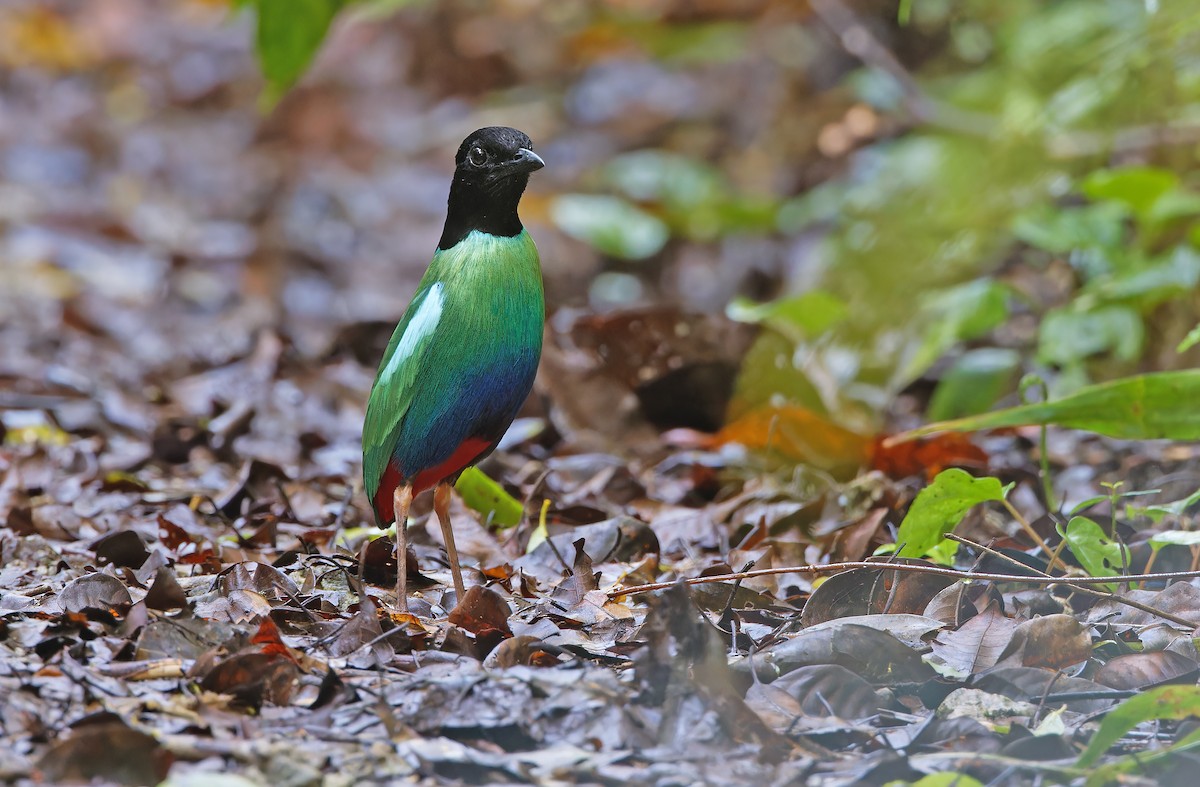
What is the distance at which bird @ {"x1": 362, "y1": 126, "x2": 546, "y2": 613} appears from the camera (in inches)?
136

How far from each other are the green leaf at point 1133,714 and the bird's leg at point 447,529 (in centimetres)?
153

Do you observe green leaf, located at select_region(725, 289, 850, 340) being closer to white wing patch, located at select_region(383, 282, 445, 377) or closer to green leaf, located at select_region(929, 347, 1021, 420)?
green leaf, located at select_region(929, 347, 1021, 420)

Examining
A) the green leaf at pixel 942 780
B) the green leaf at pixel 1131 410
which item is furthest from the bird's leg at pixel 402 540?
the green leaf at pixel 1131 410

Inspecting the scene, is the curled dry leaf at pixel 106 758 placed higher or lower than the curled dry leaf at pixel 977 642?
higher

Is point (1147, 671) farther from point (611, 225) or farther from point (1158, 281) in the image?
point (611, 225)

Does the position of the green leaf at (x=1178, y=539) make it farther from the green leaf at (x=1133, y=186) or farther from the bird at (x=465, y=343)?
the green leaf at (x=1133, y=186)

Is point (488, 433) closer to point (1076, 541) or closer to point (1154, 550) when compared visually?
point (1076, 541)

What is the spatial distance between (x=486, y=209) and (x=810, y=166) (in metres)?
6.40

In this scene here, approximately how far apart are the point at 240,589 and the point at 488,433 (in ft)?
2.45

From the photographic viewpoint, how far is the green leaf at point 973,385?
564cm

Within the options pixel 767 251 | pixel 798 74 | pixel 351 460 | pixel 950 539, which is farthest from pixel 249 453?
pixel 798 74

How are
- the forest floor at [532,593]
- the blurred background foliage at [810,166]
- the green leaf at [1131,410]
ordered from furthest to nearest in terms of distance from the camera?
the blurred background foliage at [810,166]
the green leaf at [1131,410]
the forest floor at [532,593]

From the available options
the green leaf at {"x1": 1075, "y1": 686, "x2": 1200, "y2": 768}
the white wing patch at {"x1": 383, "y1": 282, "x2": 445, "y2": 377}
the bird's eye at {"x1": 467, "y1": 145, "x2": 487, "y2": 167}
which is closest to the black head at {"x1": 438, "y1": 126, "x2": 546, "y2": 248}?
the bird's eye at {"x1": 467, "y1": 145, "x2": 487, "y2": 167}

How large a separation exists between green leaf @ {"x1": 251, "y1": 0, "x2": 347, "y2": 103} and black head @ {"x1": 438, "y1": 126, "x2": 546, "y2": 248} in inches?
59.4
